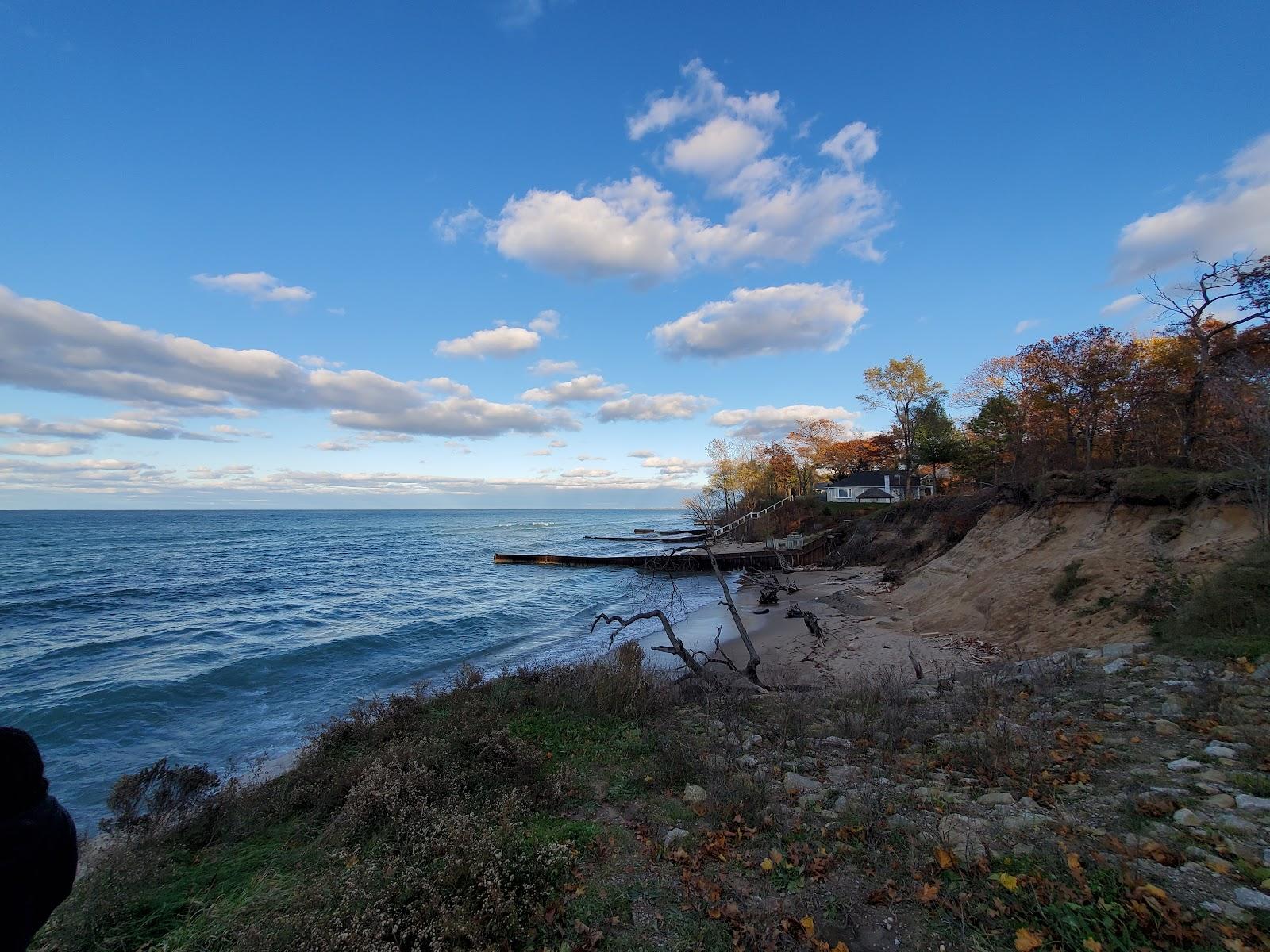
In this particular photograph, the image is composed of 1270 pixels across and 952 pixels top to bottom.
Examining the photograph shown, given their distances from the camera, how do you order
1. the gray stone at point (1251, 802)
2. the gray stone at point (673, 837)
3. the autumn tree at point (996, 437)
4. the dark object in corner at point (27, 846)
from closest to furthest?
the dark object in corner at point (27, 846) < the gray stone at point (1251, 802) < the gray stone at point (673, 837) < the autumn tree at point (996, 437)

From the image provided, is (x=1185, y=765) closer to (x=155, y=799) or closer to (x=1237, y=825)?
(x=1237, y=825)

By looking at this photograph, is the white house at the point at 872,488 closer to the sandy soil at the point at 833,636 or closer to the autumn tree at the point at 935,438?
the autumn tree at the point at 935,438

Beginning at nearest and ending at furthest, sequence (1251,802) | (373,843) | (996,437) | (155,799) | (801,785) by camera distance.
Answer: (1251,802), (373,843), (801,785), (155,799), (996,437)

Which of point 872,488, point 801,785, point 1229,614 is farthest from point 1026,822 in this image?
point 872,488

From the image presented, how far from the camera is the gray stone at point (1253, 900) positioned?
10.5 feet

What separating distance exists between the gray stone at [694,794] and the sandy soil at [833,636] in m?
6.43

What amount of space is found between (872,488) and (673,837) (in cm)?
5689

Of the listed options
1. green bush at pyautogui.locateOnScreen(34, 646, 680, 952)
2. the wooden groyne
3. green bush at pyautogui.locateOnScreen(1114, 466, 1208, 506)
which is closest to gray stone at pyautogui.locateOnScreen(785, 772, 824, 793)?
green bush at pyautogui.locateOnScreen(34, 646, 680, 952)

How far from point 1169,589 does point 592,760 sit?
12339 millimetres

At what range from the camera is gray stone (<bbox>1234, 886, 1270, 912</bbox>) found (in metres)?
3.21

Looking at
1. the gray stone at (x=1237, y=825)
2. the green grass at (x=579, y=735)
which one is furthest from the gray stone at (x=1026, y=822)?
the green grass at (x=579, y=735)

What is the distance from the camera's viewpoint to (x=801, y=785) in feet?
19.1

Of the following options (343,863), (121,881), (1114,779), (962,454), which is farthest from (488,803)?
(962,454)

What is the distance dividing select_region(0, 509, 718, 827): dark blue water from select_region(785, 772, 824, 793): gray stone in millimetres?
8216
